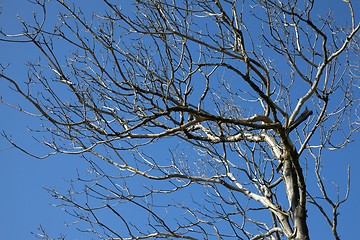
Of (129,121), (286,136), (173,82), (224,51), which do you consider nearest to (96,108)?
(129,121)

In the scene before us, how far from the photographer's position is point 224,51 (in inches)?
157

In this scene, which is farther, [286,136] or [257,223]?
[257,223]

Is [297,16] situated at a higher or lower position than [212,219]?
higher

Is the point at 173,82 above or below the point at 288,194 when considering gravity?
above

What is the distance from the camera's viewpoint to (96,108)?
12.8 ft

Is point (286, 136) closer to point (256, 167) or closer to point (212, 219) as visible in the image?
point (256, 167)

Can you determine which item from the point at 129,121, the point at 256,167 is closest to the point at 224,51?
the point at 129,121

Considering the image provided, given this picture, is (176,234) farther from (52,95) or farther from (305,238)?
(52,95)

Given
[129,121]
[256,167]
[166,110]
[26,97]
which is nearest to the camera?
[26,97]

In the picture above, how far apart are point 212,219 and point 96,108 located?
2.15m

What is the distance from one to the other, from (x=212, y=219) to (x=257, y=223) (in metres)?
0.48

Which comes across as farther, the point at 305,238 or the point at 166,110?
the point at 305,238

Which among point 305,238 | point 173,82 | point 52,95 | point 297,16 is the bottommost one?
point 305,238

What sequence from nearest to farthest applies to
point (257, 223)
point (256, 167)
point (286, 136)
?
point (286, 136) → point (256, 167) → point (257, 223)
